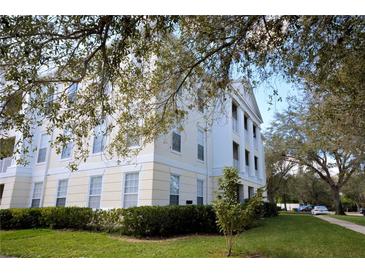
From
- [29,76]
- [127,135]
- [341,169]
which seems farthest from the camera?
[341,169]

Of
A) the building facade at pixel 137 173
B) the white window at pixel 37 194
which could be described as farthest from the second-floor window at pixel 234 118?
the white window at pixel 37 194

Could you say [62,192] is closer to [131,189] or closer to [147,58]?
[131,189]

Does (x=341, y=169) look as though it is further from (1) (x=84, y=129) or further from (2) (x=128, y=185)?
(1) (x=84, y=129)

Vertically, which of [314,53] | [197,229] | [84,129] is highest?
[314,53]

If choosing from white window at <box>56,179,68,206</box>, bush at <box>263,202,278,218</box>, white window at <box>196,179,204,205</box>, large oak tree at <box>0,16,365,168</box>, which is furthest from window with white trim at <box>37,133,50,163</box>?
bush at <box>263,202,278,218</box>

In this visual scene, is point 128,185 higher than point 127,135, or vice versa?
point 127,135

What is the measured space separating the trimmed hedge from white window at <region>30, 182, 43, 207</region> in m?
1.71

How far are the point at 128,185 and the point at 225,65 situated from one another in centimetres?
666

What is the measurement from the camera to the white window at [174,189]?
1178 centimetres

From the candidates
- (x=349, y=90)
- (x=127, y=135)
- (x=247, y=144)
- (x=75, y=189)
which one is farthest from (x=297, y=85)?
(x=247, y=144)

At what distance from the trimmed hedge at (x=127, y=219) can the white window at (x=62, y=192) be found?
4.52ft

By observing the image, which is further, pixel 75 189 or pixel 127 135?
pixel 75 189

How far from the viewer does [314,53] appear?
20.5ft

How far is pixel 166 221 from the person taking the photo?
30.3 feet
